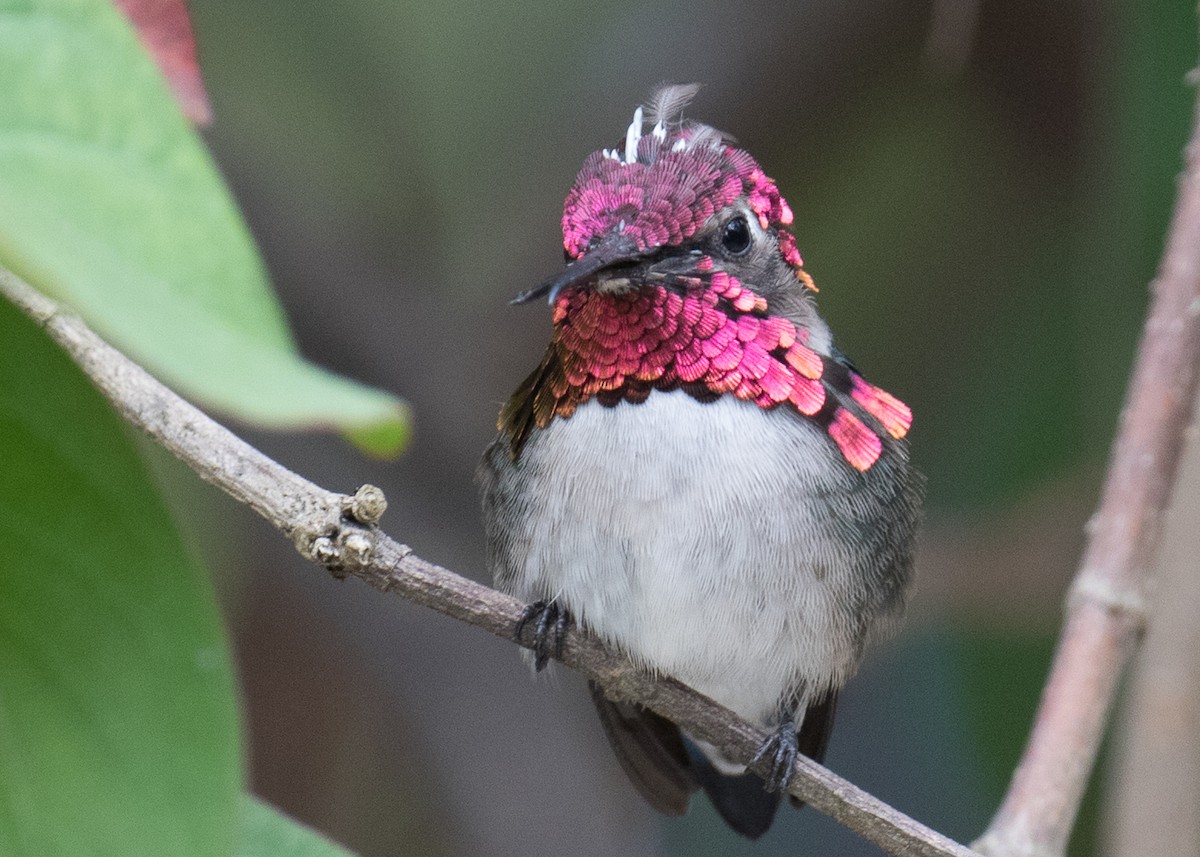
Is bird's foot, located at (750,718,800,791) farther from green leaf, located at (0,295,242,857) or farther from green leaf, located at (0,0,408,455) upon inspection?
green leaf, located at (0,0,408,455)

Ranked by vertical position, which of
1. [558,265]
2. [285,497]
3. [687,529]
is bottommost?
[285,497]

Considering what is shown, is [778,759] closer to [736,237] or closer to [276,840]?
[736,237]

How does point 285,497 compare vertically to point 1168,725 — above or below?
below

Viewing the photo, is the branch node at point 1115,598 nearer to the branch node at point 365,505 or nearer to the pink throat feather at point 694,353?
the pink throat feather at point 694,353

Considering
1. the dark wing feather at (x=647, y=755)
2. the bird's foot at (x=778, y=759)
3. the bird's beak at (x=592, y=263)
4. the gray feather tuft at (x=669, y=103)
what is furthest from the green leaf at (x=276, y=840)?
the dark wing feather at (x=647, y=755)

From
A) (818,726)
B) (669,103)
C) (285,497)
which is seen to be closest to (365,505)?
(285,497)

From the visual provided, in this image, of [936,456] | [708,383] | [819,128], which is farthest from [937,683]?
[708,383]

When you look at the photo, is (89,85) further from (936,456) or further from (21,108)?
(936,456)
